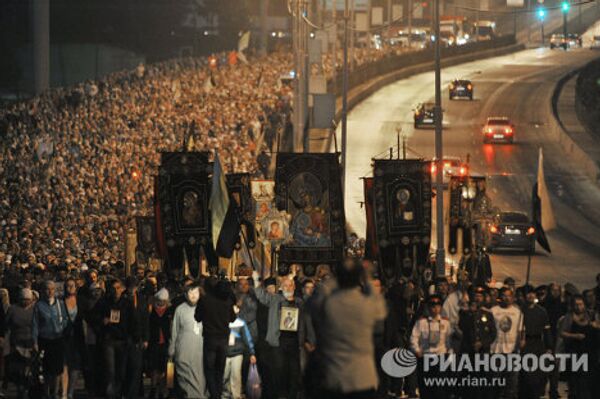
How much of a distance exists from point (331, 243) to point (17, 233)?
507 inches

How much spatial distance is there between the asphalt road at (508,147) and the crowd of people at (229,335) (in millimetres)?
19070

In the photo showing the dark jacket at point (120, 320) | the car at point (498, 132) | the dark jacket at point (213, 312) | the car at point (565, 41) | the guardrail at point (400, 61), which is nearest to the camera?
the dark jacket at point (213, 312)

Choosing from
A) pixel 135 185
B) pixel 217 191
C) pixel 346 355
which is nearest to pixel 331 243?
pixel 217 191

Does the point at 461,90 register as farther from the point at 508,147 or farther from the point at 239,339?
the point at 239,339

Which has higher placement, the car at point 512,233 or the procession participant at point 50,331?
the car at point 512,233

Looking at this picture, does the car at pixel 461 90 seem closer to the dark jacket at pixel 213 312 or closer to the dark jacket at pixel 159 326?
the dark jacket at pixel 159 326

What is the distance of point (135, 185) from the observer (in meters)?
42.8

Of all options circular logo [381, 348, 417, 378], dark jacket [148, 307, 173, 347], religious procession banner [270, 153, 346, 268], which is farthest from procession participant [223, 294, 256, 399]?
religious procession banner [270, 153, 346, 268]

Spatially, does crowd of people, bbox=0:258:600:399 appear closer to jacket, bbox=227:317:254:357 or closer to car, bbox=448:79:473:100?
jacket, bbox=227:317:254:357

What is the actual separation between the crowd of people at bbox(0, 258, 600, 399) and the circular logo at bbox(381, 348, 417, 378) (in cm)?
9

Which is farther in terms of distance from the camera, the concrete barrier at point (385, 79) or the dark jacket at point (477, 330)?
the concrete barrier at point (385, 79)

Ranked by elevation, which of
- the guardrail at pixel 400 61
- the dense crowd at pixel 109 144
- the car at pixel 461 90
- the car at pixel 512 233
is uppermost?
the guardrail at pixel 400 61

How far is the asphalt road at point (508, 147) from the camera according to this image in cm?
4312

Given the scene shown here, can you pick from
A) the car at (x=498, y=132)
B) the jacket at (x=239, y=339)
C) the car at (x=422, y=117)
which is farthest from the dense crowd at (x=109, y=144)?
the car at (x=498, y=132)
